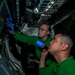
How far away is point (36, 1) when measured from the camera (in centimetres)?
232

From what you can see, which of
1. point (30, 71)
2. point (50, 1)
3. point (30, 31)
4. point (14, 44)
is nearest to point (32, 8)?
point (50, 1)

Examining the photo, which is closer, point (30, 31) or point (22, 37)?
point (22, 37)

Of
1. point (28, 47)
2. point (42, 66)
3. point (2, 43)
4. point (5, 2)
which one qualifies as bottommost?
point (28, 47)

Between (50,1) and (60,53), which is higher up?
(50,1)

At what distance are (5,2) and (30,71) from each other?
2372 millimetres

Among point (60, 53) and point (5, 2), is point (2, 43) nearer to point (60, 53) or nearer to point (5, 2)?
point (5, 2)

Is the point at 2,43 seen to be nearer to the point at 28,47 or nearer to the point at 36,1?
the point at 36,1

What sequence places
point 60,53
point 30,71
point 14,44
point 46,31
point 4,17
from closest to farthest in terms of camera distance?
1. point 60,53
2. point 4,17
3. point 46,31
4. point 14,44
5. point 30,71

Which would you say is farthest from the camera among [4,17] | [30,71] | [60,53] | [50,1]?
[30,71]

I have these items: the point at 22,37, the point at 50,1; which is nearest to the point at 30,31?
the point at 22,37

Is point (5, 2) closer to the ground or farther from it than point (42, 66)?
farther from it

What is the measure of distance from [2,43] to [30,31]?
1.71 m

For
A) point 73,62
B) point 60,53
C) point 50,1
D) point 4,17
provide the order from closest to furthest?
point 73,62
point 60,53
point 4,17
point 50,1

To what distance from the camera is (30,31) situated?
14.0ft
